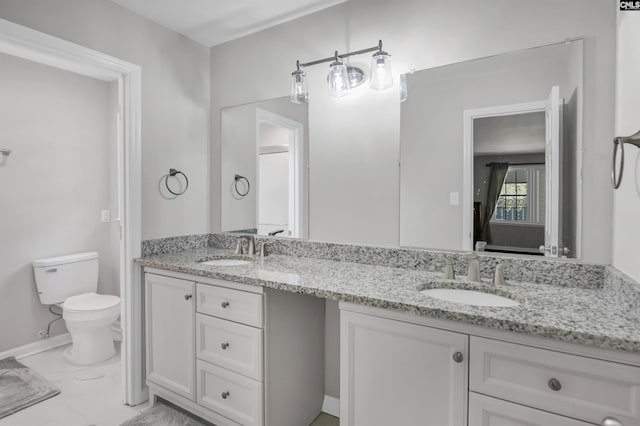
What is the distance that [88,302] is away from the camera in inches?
104

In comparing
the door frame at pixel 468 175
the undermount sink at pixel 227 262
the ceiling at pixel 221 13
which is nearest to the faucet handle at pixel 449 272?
the door frame at pixel 468 175

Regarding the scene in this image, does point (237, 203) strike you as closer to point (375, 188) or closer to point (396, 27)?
point (375, 188)

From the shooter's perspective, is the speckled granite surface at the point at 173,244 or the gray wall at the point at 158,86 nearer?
the gray wall at the point at 158,86

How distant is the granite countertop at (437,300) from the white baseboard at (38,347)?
Answer: 1589 millimetres

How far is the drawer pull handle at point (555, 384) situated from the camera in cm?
97

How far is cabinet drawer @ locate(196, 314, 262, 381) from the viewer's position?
62.6 inches

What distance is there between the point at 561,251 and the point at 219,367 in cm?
166

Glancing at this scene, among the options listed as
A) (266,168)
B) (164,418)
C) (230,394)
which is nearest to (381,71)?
(266,168)

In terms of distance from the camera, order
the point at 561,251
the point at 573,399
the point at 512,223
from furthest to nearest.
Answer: the point at 512,223, the point at 561,251, the point at 573,399

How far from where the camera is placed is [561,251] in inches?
57.7

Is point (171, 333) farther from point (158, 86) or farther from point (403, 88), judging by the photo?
point (403, 88)

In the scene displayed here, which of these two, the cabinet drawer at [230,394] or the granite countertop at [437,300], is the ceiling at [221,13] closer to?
the granite countertop at [437,300]

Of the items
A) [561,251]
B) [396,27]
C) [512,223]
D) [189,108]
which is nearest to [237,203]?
[189,108]

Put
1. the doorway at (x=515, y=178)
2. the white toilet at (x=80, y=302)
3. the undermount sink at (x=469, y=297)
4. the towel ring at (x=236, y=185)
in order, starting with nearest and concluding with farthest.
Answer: the undermount sink at (x=469, y=297)
the doorway at (x=515, y=178)
the towel ring at (x=236, y=185)
the white toilet at (x=80, y=302)
